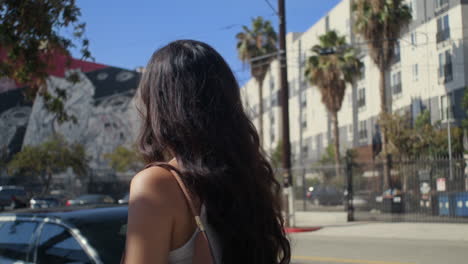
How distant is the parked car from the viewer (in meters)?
18.2

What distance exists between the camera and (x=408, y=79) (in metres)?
34.4

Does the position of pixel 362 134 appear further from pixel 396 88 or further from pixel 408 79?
pixel 408 79

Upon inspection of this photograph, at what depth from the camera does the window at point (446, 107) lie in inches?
1201

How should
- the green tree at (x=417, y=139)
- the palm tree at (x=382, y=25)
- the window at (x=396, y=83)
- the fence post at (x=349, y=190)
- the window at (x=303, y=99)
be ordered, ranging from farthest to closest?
the window at (x=303, y=99) → the window at (x=396, y=83) → the green tree at (x=417, y=139) → the palm tree at (x=382, y=25) → the fence post at (x=349, y=190)

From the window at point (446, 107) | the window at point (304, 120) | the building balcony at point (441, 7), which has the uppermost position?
the building balcony at point (441, 7)

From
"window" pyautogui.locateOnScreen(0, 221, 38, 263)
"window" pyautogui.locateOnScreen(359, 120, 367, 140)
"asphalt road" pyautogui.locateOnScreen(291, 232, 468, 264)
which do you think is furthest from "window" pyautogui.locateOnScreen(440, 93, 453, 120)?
"window" pyautogui.locateOnScreen(0, 221, 38, 263)

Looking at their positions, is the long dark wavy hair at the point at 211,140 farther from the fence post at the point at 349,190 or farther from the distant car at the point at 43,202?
the distant car at the point at 43,202

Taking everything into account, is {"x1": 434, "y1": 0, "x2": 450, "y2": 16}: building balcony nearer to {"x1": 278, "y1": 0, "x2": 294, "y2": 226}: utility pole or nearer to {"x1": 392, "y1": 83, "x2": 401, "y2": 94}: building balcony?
{"x1": 392, "y1": 83, "x2": 401, "y2": 94}: building balcony

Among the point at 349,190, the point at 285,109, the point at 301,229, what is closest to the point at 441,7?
the point at 349,190

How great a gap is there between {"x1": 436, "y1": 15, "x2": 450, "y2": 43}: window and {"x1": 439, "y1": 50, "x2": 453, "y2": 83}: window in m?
0.85

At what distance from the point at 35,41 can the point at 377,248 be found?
8.97 m

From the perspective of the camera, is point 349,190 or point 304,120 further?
point 304,120

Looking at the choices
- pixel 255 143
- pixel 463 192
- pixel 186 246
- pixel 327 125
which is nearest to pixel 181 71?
pixel 255 143

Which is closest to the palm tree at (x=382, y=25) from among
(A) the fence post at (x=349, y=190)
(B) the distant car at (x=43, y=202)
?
(A) the fence post at (x=349, y=190)
